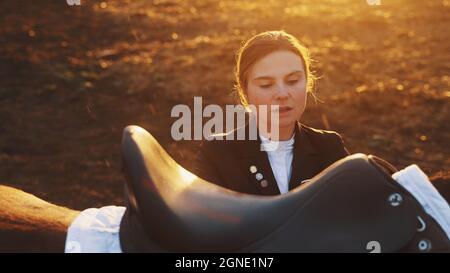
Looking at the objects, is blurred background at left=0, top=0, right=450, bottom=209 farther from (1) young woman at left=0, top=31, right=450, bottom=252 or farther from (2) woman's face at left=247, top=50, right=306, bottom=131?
(2) woman's face at left=247, top=50, right=306, bottom=131

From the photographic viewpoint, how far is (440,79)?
21.2 feet

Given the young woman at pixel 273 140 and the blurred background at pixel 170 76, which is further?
the blurred background at pixel 170 76

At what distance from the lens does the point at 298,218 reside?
1.52 meters

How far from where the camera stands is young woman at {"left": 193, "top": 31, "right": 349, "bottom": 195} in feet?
7.13

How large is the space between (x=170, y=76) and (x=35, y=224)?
15.4 feet

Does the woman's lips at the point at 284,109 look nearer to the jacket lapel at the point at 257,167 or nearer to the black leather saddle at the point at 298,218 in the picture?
the jacket lapel at the point at 257,167

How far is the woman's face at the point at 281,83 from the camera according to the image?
2148 mm

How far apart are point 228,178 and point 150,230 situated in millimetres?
814

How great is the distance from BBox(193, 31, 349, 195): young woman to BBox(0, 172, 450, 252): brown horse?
0.49m

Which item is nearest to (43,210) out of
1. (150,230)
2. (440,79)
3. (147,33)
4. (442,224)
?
(150,230)

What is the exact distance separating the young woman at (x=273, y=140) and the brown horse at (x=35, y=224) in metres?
0.49

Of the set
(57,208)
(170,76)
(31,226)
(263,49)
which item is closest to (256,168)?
(263,49)

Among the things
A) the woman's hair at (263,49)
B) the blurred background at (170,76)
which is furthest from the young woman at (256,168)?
the blurred background at (170,76)

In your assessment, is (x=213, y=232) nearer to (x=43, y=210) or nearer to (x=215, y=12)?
(x=43, y=210)
